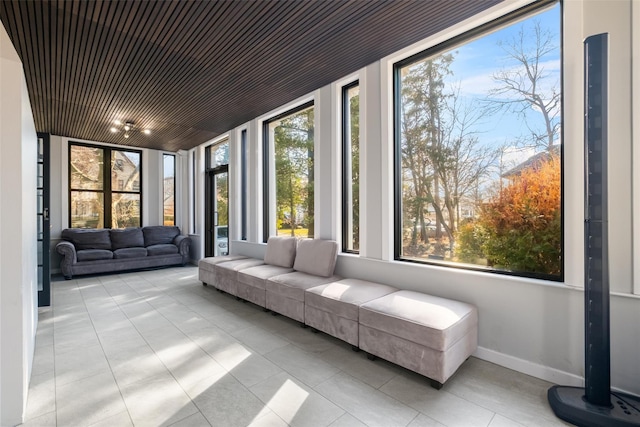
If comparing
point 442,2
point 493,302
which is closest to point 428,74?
point 442,2

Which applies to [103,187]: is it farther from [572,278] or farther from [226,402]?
[572,278]

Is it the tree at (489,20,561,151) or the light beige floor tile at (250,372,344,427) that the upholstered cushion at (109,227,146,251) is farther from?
the tree at (489,20,561,151)

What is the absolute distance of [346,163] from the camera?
3.74m

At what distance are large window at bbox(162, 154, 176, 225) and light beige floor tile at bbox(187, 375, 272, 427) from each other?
20.8 feet

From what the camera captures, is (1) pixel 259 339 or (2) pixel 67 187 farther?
(2) pixel 67 187

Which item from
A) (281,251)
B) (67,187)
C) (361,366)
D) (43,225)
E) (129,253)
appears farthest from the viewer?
(67,187)

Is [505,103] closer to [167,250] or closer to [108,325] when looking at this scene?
[108,325]

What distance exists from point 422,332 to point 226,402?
54.4 inches

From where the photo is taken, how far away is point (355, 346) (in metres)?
2.62

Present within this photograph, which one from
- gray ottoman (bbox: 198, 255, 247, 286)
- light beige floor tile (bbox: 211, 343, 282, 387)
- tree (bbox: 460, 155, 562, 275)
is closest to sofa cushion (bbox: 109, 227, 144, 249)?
gray ottoman (bbox: 198, 255, 247, 286)

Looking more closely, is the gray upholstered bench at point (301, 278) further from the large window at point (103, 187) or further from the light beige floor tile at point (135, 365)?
the large window at point (103, 187)

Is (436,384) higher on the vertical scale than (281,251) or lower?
lower

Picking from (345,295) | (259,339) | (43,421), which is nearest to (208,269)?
(259,339)

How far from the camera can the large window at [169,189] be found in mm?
7531
